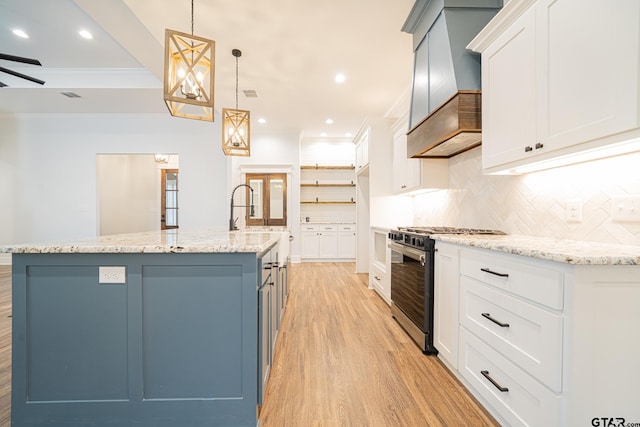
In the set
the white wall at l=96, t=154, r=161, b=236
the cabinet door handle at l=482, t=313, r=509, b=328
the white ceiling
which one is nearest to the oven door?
the cabinet door handle at l=482, t=313, r=509, b=328

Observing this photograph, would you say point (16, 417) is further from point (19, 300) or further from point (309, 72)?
point (309, 72)

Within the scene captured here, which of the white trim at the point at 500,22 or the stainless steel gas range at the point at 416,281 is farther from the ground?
the white trim at the point at 500,22

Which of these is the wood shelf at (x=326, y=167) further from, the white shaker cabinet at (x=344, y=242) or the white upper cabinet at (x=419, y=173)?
the white upper cabinet at (x=419, y=173)

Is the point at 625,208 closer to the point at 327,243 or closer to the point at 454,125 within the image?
the point at 454,125

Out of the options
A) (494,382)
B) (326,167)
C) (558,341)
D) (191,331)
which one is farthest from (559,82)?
(326,167)

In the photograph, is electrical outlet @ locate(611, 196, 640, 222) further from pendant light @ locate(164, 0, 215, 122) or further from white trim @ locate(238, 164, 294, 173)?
white trim @ locate(238, 164, 294, 173)

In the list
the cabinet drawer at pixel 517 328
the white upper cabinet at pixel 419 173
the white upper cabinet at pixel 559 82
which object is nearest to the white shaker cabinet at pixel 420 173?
the white upper cabinet at pixel 419 173

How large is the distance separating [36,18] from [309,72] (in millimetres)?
3055

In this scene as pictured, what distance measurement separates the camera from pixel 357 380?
179 cm

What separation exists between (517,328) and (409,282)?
117 centimetres

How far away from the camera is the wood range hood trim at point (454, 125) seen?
186 cm

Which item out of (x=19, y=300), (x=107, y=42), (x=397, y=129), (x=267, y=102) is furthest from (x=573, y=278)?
(x=107, y=42)

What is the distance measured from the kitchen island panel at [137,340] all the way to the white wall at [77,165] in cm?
417

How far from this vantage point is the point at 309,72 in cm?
363
